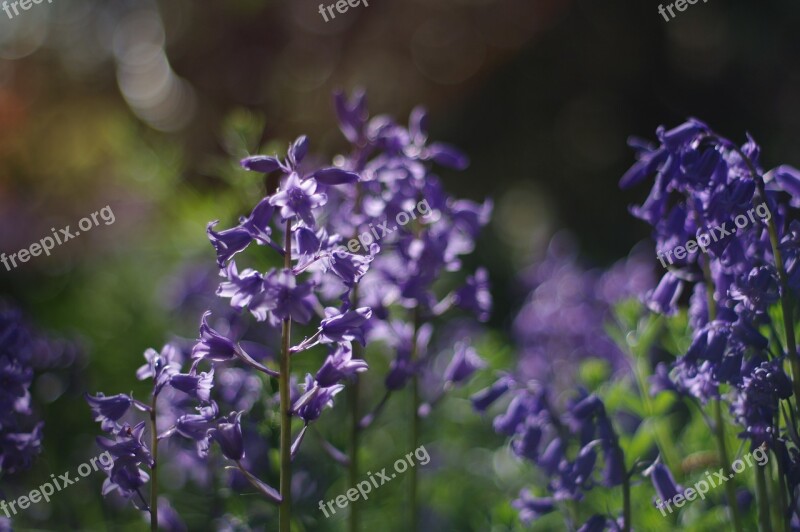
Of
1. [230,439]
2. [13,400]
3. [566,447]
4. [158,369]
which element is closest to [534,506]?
[566,447]

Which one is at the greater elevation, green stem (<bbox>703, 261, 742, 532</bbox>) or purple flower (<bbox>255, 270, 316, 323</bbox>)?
purple flower (<bbox>255, 270, 316, 323</bbox>)

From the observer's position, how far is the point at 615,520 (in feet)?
5.97

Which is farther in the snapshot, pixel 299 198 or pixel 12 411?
pixel 12 411

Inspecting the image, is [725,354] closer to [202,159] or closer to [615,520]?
[615,520]

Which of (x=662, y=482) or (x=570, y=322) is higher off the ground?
(x=662, y=482)

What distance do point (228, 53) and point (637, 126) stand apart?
423 centimetres

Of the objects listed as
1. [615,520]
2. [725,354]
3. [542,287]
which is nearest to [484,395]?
[615,520]

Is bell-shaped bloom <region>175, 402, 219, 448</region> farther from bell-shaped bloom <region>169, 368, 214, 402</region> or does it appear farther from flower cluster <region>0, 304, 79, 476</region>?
flower cluster <region>0, 304, 79, 476</region>

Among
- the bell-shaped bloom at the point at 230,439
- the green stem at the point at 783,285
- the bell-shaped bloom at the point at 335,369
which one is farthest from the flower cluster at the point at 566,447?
the bell-shaped bloom at the point at 230,439

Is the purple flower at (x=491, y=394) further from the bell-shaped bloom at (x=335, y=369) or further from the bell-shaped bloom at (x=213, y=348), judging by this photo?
the bell-shaped bloom at (x=213, y=348)

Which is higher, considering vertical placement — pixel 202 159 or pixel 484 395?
pixel 484 395

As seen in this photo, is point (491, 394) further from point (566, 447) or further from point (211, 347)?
point (211, 347)

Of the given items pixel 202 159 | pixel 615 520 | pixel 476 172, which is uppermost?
pixel 615 520

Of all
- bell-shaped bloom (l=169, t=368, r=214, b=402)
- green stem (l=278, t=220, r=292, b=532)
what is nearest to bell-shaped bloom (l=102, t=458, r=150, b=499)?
bell-shaped bloom (l=169, t=368, r=214, b=402)
